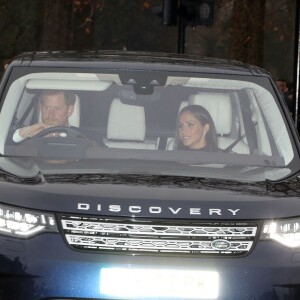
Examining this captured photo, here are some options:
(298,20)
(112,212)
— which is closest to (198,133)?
(112,212)

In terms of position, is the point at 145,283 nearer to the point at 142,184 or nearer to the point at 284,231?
the point at 142,184

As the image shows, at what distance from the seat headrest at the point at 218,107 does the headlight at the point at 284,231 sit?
1638 millimetres

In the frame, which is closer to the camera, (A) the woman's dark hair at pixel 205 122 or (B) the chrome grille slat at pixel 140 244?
(B) the chrome grille slat at pixel 140 244

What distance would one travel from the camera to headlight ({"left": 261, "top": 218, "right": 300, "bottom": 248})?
614 centimetres

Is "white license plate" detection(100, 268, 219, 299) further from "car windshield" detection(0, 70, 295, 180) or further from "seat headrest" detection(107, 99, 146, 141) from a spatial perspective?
"seat headrest" detection(107, 99, 146, 141)

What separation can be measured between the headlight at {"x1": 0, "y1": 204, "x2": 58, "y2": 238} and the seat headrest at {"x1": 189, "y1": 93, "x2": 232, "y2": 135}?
1901 mm

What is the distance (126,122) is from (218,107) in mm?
659

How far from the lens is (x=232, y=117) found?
798 cm

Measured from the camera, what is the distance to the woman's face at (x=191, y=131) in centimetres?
739

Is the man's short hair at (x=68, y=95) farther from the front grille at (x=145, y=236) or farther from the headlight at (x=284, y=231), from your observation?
the headlight at (x=284, y=231)

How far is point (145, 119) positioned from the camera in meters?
7.54

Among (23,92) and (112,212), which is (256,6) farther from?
(112,212)

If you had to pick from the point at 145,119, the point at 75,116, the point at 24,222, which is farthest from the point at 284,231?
the point at 75,116

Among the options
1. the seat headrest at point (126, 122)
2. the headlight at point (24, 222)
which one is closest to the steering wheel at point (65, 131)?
the seat headrest at point (126, 122)
